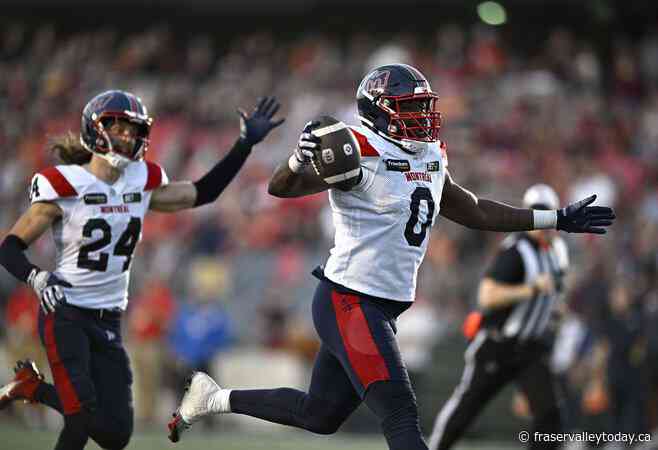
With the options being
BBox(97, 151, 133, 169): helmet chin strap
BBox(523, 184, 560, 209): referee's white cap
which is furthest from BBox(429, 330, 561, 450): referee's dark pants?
BBox(97, 151, 133, 169): helmet chin strap

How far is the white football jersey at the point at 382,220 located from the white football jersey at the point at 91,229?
1.20 metres

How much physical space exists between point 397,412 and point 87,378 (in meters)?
1.55

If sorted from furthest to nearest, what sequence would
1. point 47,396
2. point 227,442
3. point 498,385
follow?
point 227,442
point 498,385
point 47,396

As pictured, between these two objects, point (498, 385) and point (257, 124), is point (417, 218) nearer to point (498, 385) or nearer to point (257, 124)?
point (257, 124)

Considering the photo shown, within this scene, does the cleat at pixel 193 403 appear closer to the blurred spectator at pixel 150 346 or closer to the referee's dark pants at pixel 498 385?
the referee's dark pants at pixel 498 385

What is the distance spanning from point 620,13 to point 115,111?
9.56 metres

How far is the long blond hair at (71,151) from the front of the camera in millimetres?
5719

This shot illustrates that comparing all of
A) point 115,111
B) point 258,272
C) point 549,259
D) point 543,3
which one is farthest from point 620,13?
point 115,111

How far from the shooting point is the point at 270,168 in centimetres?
1319

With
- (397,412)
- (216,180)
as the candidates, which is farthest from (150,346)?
(397,412)

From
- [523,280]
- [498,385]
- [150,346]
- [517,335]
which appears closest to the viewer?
[498,385]

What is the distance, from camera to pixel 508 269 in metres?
7.21

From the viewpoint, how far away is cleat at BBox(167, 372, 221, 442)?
5.18 m

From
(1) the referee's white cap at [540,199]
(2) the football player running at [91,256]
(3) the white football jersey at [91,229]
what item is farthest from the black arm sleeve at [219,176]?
(1) the referee's white cap at [540,199]
